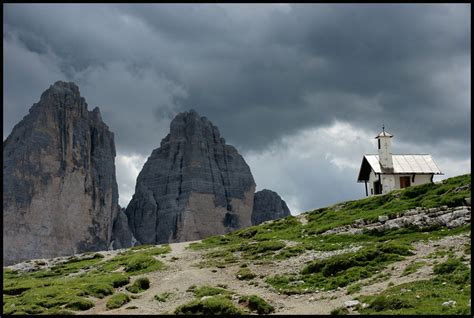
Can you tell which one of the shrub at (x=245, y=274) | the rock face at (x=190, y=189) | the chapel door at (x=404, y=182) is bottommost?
the shrub at (x=245, y=274)

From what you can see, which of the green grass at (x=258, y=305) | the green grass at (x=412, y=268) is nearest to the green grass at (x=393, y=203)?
the green grass at (x=412, y=268)

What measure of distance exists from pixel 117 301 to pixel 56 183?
4909 inches

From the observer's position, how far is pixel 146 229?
180m

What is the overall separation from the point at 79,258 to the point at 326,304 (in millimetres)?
50133

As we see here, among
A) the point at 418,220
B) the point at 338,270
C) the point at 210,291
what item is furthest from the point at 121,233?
the point at 338,270

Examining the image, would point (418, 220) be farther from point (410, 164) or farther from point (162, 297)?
point (410, 164)

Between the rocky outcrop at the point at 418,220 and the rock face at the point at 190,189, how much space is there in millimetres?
125339

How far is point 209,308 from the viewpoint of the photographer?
2798cm

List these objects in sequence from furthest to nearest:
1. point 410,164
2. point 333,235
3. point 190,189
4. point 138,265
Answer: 1. point 190,189
2. point 410,164
3. point 333,235
4. point 138,265

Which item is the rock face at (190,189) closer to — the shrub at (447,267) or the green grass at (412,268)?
the green grass at (412,268)

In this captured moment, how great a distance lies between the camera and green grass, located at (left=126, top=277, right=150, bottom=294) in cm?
3791

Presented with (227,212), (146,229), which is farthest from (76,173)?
(227,212)

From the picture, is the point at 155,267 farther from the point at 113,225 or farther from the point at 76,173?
the point at 113,225

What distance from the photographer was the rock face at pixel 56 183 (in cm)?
14212
